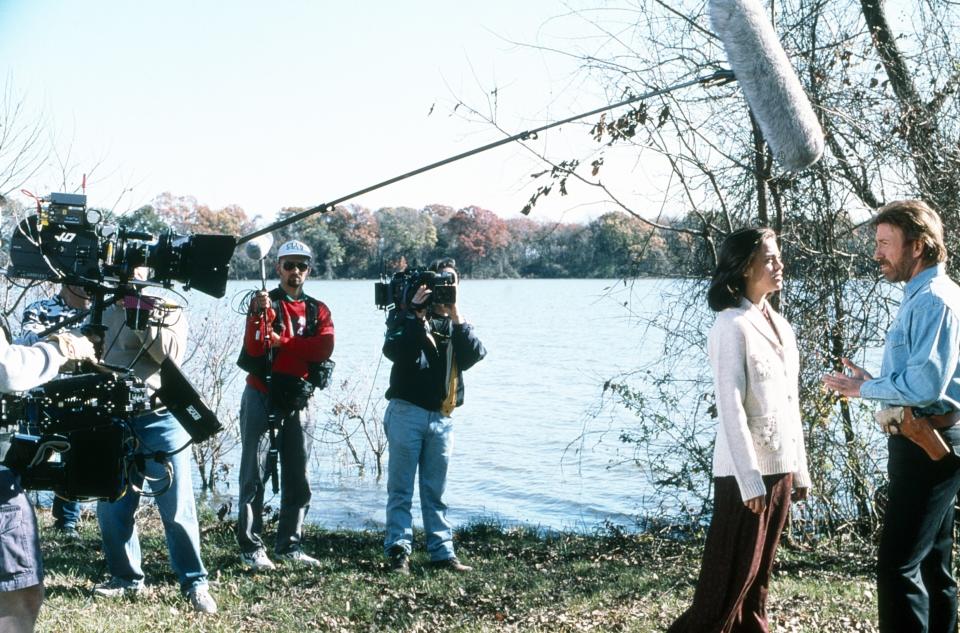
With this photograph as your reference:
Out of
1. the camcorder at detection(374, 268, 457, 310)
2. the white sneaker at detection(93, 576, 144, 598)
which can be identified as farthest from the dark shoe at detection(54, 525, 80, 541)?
the camcorder at detection(374, 268, 457, 310)

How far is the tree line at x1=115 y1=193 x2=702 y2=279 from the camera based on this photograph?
7.25 meters

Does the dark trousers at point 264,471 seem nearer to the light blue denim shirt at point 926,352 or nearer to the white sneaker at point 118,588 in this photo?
the white sneaker at point 118,588

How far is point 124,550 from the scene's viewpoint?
5.00 metres

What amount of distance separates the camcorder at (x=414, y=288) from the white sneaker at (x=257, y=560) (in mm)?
1712

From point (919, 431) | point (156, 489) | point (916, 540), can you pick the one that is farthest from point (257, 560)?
point (919, 431)

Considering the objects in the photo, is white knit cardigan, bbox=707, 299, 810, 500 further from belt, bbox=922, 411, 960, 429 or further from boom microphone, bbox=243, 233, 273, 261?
boom microphone, bbox=243, 233, 273, 261

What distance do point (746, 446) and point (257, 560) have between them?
3414 mm

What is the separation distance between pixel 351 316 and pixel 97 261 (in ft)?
111

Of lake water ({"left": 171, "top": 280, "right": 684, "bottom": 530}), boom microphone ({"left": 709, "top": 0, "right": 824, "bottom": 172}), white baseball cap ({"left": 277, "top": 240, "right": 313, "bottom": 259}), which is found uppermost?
boom microphone ({"left": 709, "top": 0, "right": 824, "bottom": 172})

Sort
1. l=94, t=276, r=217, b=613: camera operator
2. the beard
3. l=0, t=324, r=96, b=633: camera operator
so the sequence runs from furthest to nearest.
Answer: l=94, t=276, r=217, b=613: camera operator < the beard < l=0, t=324, r=96, b=633: camera operator

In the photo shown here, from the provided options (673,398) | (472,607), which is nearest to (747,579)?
(472,607)

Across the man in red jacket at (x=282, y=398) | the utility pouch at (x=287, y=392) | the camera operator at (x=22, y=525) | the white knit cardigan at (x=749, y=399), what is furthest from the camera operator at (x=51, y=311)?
the white knit cardigan at (x=749, y=399)

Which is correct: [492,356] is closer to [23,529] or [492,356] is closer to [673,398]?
[673,398]

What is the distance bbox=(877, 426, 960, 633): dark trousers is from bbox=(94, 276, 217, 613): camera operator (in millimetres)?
3155
